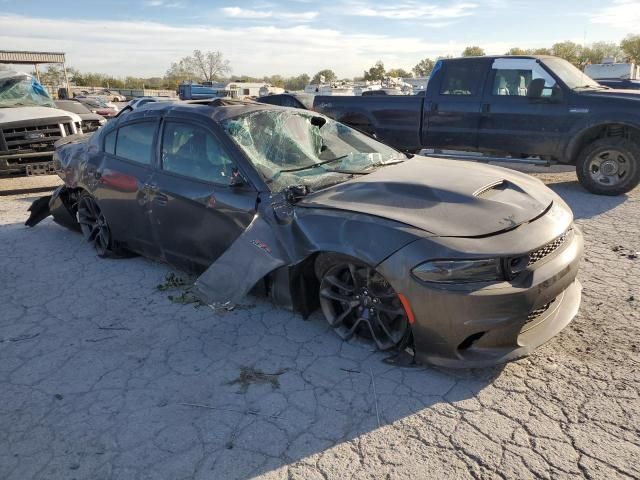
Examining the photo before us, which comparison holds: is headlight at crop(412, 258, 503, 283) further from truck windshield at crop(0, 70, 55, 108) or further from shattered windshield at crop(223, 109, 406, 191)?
truck windshield at crop(0, 70, 55, 108)

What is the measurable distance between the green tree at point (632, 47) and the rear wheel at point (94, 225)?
50.4 metres

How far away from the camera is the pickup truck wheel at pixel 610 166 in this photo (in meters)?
6.92

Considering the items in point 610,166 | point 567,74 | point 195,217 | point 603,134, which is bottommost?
point 195,217

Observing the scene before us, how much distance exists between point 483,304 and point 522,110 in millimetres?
5875

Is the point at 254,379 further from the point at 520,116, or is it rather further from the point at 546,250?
the point at 520,116

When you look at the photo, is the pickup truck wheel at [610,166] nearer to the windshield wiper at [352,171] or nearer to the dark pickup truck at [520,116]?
the dark pickup truck at [520,116]

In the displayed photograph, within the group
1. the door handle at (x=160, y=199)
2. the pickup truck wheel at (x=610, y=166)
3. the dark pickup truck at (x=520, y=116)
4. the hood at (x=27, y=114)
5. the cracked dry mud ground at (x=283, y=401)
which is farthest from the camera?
the hood at (x=27, y=114)

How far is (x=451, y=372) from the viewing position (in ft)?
10.0

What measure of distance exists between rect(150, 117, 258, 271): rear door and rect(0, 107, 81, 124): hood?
675cm

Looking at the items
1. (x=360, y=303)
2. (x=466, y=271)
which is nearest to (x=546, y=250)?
(x=466, y=271)

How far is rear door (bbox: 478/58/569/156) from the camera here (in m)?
7.37

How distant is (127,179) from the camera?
461 cm

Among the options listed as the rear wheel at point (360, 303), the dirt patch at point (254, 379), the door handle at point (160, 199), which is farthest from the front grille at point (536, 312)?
the door handle at point (160, 199)

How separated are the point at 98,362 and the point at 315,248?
66.1 inches
